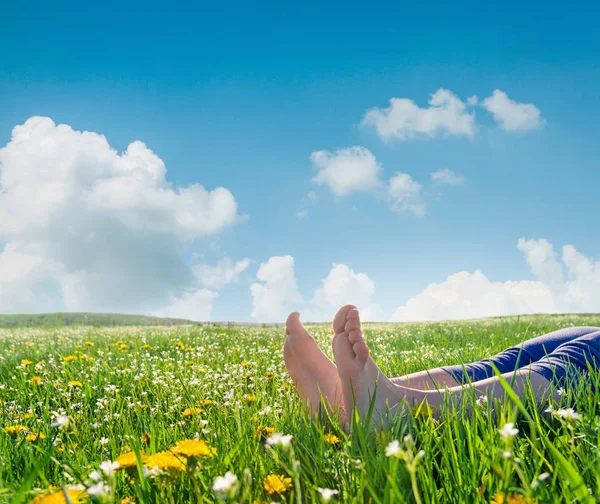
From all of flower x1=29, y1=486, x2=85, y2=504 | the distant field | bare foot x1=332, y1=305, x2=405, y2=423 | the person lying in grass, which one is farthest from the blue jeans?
the distant field

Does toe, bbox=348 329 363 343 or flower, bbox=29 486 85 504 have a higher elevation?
toe, bbox=348 329 363 343

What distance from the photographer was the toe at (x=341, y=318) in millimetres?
2756

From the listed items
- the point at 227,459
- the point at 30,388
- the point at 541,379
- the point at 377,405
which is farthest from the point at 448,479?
the point at 30,388

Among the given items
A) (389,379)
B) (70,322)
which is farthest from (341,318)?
(70,322)

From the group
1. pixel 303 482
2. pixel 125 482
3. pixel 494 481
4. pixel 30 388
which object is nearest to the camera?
pixel 494 481

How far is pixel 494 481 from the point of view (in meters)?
1.37

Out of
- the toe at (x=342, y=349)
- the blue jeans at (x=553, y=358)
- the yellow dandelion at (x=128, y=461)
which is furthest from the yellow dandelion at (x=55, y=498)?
the blue jeans at (x=553, y=358)

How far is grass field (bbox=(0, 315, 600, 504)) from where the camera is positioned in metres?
1.20

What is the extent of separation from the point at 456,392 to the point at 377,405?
40 centimetres

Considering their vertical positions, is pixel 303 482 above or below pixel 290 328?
below

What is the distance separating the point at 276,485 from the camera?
1.30 metres

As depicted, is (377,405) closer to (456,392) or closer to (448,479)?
(456,392)

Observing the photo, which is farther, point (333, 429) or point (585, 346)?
point (585, 346)

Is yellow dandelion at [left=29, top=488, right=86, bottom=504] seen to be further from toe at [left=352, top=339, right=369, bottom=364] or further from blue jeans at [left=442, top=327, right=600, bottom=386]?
blue jeans at [left=442, top=327, right=600, bottom=386]
